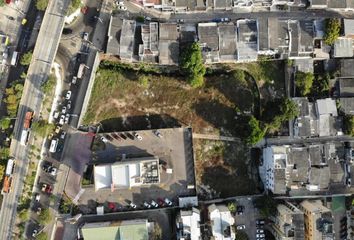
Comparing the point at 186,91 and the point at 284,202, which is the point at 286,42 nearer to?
the point at 186,91

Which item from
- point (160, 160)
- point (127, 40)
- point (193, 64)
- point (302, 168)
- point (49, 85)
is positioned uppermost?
point (127, 40)

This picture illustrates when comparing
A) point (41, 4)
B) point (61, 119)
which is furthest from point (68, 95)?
point (41, 4)

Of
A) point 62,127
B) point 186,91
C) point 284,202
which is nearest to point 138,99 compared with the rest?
point 186,91

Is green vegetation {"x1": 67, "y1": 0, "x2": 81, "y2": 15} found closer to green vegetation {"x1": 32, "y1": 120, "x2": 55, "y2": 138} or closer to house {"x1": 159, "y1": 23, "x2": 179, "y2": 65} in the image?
Answer: house {"x1": 159, "y1": 23, "x2": 179, "y2": 65}

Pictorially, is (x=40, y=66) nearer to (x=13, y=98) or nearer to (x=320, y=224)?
(x=13, y=98)

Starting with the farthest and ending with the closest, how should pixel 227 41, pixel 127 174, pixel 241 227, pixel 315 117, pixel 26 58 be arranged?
pixel 241 227
pixel 315 117
pixel 227 41
pixel 127 174
pixel 26 58

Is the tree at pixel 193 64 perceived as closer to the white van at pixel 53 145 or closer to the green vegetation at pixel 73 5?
the green vegetation at pixel 73 5
